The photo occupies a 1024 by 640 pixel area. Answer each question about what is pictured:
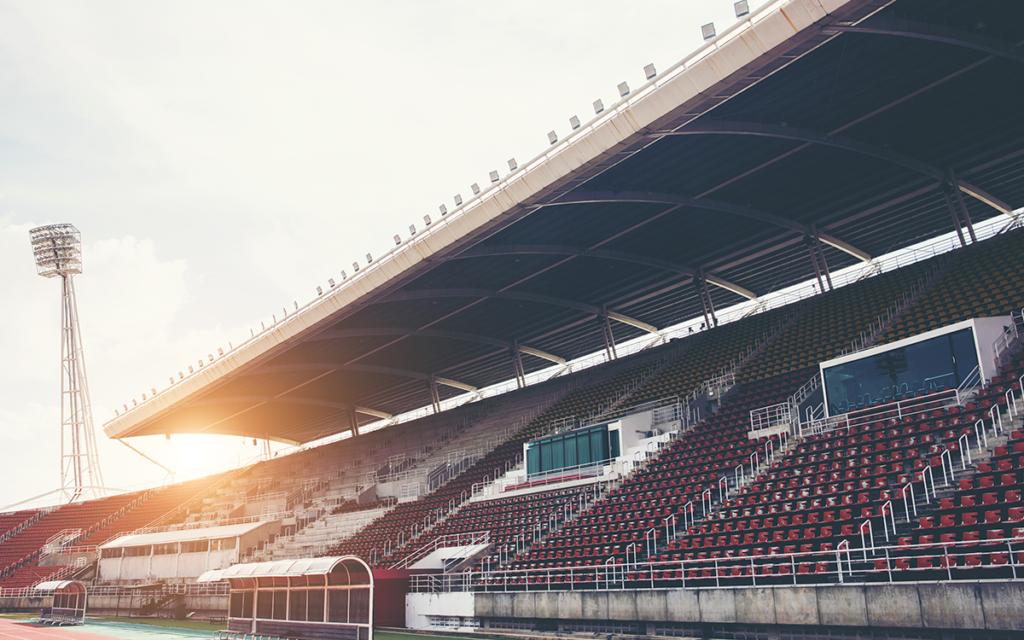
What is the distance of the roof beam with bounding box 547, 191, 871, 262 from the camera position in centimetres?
2694

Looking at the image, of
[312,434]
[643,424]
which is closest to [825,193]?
[643,424]

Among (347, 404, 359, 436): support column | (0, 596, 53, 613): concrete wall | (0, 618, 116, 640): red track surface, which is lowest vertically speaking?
(0, 596, 53, 613): concrete wall

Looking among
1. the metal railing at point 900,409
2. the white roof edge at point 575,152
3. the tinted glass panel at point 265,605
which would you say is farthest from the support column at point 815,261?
the tinted glass panel at point 265,605

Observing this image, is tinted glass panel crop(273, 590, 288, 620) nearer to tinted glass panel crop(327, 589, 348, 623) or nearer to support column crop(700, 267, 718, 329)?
tinted glass panel crop(327, 589, 348, 623)

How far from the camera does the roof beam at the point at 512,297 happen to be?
113ft

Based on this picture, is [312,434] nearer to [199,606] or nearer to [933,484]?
[199,606]

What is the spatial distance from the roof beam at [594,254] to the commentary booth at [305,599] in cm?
1337

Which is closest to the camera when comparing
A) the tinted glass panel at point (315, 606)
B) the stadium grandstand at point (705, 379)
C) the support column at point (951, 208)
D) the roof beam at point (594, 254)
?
the stadium grandstand at point (705, 379)

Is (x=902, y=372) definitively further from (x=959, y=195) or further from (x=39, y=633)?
(x=39, y=633)

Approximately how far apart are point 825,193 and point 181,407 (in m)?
35.0

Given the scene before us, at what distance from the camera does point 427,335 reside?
143 feet

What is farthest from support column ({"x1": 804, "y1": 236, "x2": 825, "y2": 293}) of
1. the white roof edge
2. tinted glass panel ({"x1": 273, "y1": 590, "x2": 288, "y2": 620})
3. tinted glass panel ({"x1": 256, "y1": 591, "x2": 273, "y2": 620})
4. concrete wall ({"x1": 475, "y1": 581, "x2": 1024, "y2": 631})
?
tinted glass panel ({"x1": 256, "y1": 591, "x2": 273, "y2": 620})

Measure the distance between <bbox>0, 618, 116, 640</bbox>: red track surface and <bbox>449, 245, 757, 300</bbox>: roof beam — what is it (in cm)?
1862

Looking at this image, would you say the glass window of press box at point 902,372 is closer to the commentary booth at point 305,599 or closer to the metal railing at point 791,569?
the metal railing at point 791,569
